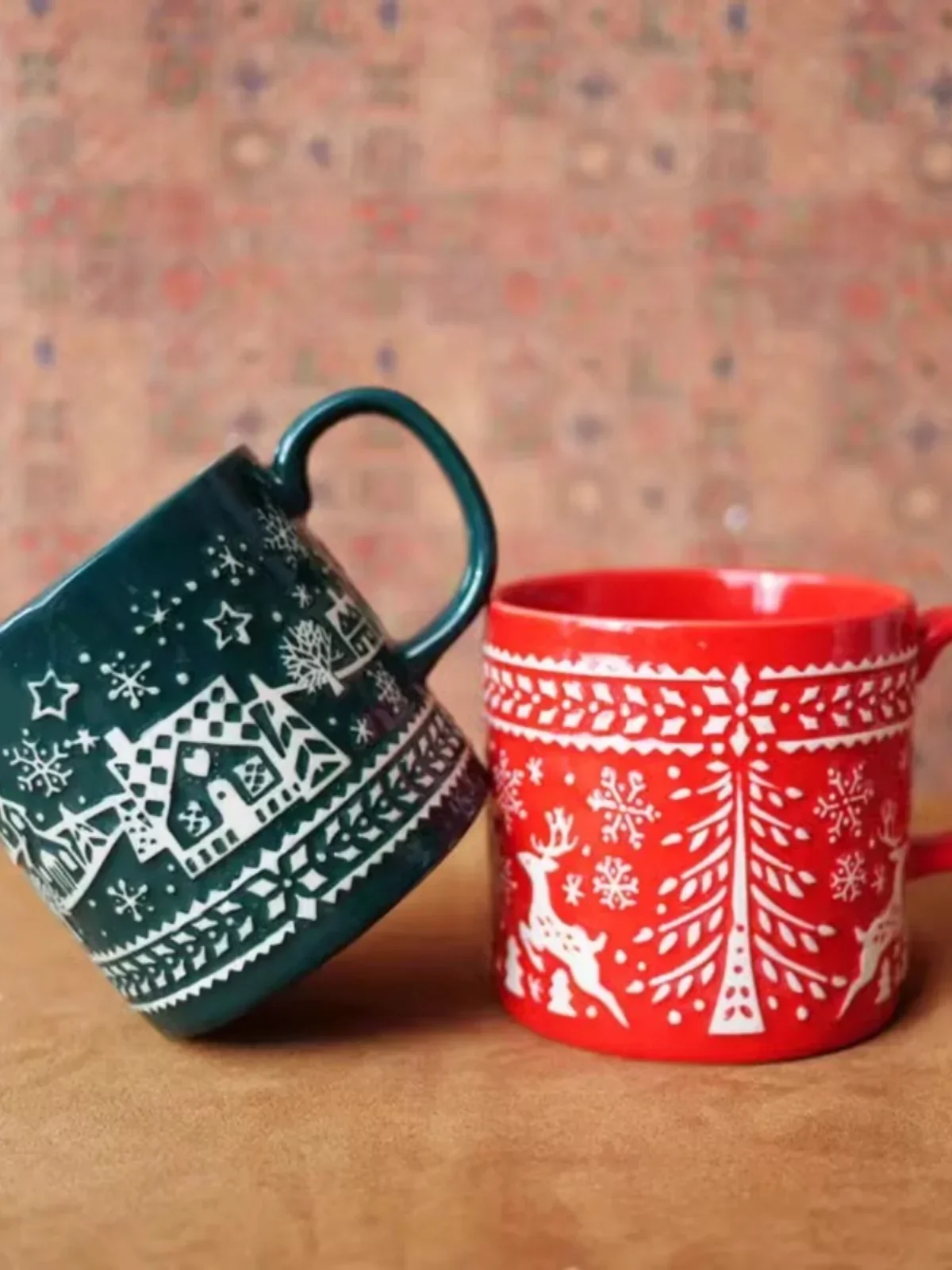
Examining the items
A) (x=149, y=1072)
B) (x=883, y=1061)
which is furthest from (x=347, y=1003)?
(x=883, y=1061)

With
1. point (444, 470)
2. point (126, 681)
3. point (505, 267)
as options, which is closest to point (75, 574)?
point (126, 681)

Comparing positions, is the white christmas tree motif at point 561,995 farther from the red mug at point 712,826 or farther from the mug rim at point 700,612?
the mug rim at point 700,612

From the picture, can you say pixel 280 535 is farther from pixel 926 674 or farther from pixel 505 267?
pixel 505 267

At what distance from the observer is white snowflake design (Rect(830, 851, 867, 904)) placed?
1.60ft

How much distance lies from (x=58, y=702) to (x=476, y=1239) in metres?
0.20

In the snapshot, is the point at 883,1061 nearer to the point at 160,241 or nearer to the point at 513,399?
the point at 513,399

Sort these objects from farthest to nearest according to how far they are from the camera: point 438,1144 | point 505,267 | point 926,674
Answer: point 505,267
point 926,674
point 438,1144

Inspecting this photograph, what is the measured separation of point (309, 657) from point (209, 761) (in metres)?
0.05

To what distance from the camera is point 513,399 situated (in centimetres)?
79

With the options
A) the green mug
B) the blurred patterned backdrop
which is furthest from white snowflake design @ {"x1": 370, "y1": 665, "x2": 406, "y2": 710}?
the blurred patterned backdrop

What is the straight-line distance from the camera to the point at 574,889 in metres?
0.50

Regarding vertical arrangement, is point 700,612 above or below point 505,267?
below

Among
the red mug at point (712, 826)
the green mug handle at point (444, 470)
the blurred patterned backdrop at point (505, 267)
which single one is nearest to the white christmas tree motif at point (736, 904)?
the red mug at point (712, 826)

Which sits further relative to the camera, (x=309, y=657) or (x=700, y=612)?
(x=700, y=612)
